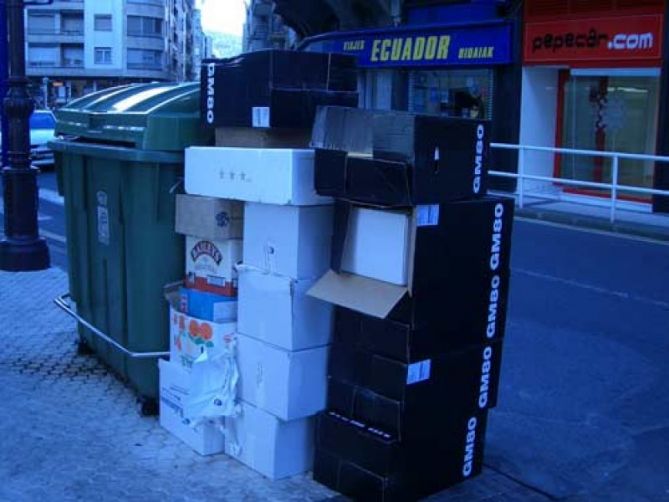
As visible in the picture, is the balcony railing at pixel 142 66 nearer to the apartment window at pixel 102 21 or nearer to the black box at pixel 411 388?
the apartment window at pixel 102 21

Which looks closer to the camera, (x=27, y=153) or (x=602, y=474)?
(x=602, y=474)

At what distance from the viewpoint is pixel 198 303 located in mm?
4293

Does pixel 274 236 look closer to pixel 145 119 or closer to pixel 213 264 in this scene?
pixel 213 264

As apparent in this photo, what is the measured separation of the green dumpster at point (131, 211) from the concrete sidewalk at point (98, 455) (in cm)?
23

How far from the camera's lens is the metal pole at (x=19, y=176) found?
8.40 meters

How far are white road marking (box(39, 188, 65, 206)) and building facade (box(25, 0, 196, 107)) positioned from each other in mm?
71057

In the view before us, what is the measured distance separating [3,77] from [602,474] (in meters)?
7.89

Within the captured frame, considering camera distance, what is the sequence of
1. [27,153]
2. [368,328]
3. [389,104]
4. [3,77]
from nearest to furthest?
[368,328] → [27,153] → [3,77] → [389,104]

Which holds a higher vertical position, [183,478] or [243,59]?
Answer: [243,59]

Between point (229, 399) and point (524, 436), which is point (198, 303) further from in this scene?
point (524, 436)

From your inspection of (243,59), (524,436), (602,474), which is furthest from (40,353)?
(602,474)

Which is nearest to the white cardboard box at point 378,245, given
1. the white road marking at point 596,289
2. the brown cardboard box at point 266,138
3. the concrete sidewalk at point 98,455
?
the brown cardboard box at point 266,138

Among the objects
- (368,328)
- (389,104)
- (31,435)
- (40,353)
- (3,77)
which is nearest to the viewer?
(368,328)

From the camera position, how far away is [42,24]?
86250mm
